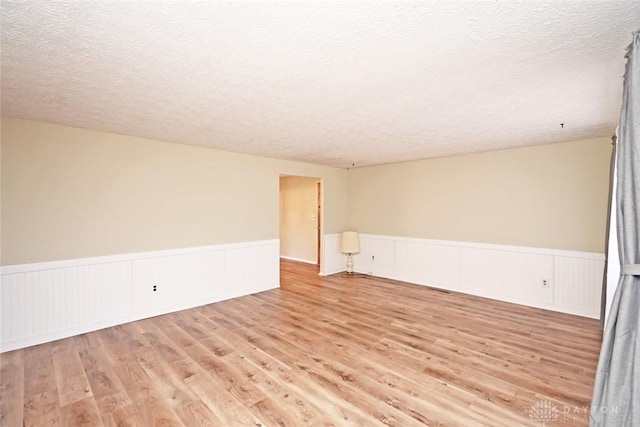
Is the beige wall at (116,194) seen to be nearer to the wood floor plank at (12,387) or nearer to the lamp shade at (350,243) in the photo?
the wood floor plank at (12,387)

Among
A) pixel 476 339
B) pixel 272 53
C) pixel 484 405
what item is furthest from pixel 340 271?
pixel 272 53

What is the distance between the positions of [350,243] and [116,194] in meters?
4.18

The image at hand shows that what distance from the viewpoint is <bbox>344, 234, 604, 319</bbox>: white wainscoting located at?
3.80 m

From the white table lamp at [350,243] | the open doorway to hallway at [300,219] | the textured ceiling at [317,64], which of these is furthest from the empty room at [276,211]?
the open doorway to hallway at [300,219]

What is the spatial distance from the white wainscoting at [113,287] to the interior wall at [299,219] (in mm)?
2588

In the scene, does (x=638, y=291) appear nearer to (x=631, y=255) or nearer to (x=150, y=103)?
(x=631, y=255)

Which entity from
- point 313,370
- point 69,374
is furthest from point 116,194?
point 313,370

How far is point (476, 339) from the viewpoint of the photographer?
312 cm

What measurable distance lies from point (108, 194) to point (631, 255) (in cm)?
453

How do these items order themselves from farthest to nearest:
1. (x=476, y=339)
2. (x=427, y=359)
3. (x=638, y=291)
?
1. (x=476, y=339)
2. (x=427, y=359)
3. (x=638, y=291)

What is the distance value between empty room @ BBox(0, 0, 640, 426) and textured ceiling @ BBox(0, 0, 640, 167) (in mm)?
17

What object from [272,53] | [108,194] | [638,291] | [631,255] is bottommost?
[638,291]

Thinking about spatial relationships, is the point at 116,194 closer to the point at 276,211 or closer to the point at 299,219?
the point at 276,211

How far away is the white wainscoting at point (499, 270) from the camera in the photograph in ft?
12.5
